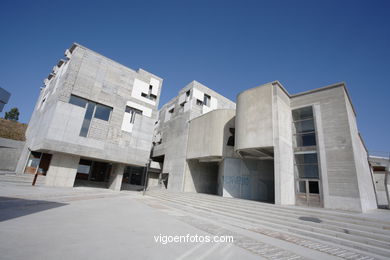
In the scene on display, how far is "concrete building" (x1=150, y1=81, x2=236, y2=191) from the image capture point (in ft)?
86.4

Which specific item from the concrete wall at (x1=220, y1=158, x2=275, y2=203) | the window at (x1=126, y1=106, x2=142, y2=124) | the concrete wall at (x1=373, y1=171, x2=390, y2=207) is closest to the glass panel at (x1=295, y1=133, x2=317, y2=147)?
the concrete wall at (x1=220, y1=158, x2=275, y2=203)

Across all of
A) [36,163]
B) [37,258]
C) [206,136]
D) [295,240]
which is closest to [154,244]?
[37,258]

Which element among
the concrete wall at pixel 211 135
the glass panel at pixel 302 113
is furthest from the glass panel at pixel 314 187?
the concrete wall at pixel 211 135

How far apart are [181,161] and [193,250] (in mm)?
21616

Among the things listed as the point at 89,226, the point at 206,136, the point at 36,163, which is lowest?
the point at 89,226

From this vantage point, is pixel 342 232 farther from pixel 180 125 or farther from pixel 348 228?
pixel 180 125

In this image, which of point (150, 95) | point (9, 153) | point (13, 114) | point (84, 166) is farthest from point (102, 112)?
point (13, 114)

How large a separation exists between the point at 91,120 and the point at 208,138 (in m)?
14.3

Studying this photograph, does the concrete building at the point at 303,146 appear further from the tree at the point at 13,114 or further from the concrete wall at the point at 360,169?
the tree at the point at 13,114

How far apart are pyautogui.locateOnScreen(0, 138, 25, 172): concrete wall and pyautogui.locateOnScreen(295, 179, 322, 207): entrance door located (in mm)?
37125

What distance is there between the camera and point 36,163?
22.8 meters

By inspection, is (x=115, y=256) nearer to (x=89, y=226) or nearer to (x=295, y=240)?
(x=89, y=226)

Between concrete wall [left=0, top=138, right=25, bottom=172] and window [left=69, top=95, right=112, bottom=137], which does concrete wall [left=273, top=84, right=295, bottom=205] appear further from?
concrete wall [left=0, top=138, right=25, bottom=172]

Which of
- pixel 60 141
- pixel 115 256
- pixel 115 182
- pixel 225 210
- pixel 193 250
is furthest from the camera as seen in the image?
pixel 115 182
